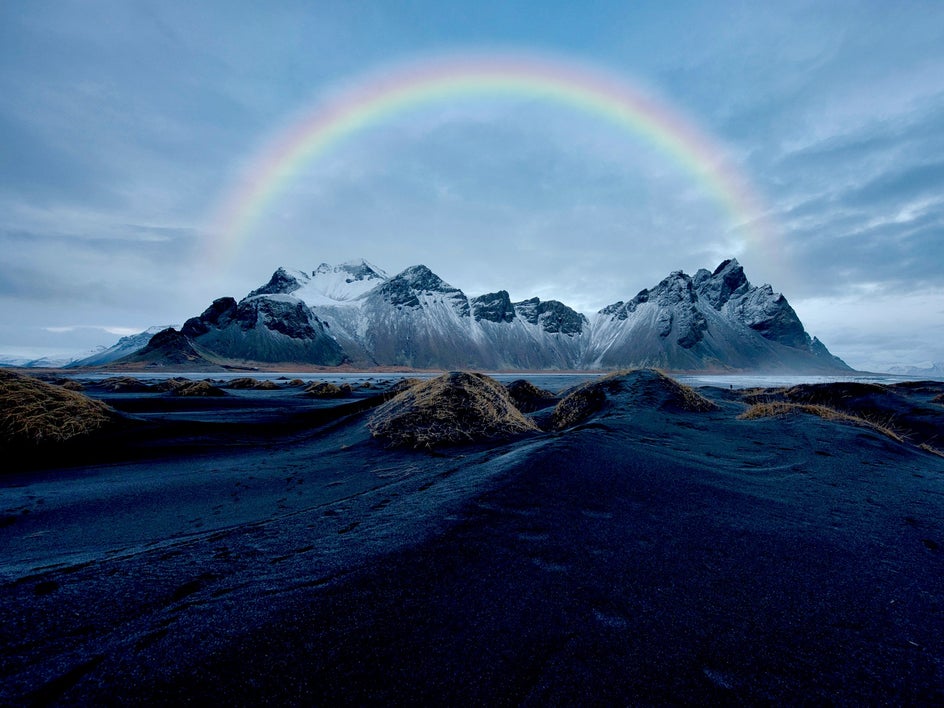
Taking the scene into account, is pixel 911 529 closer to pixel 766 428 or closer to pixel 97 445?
pixel 766 428

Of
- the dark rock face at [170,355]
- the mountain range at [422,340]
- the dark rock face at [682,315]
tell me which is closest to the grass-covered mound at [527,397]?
the dark rock face at [170,355]

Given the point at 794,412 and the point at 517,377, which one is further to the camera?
the point at 517,377

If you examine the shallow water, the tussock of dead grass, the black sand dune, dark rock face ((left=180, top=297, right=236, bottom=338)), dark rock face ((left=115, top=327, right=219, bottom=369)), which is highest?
dark rock face ((left=180, top=297, right=236, bottom=338))

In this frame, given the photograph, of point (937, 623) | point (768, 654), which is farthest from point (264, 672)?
point (937, 623)

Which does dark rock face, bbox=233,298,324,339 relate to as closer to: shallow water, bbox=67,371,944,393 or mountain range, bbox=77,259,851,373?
mountain range, bbox=77,259,851,373

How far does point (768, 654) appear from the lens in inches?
60.7

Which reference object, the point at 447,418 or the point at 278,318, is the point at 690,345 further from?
the point at 447,418

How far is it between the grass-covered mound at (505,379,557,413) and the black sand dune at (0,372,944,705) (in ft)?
30.8

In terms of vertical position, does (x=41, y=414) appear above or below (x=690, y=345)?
below

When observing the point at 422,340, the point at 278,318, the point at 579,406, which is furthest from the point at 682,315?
the point at 579,406

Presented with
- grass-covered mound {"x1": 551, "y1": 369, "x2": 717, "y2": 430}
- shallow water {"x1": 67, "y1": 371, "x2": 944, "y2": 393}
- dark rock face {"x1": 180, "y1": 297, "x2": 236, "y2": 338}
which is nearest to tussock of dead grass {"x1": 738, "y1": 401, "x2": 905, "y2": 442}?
grass-covered mound {"x1": 551, "y1": 369, "x2": 717, "y2": 430}

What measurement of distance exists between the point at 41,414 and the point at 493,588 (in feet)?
26.6

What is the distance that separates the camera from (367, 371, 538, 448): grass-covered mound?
21.8ft

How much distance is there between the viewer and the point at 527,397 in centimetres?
1449
